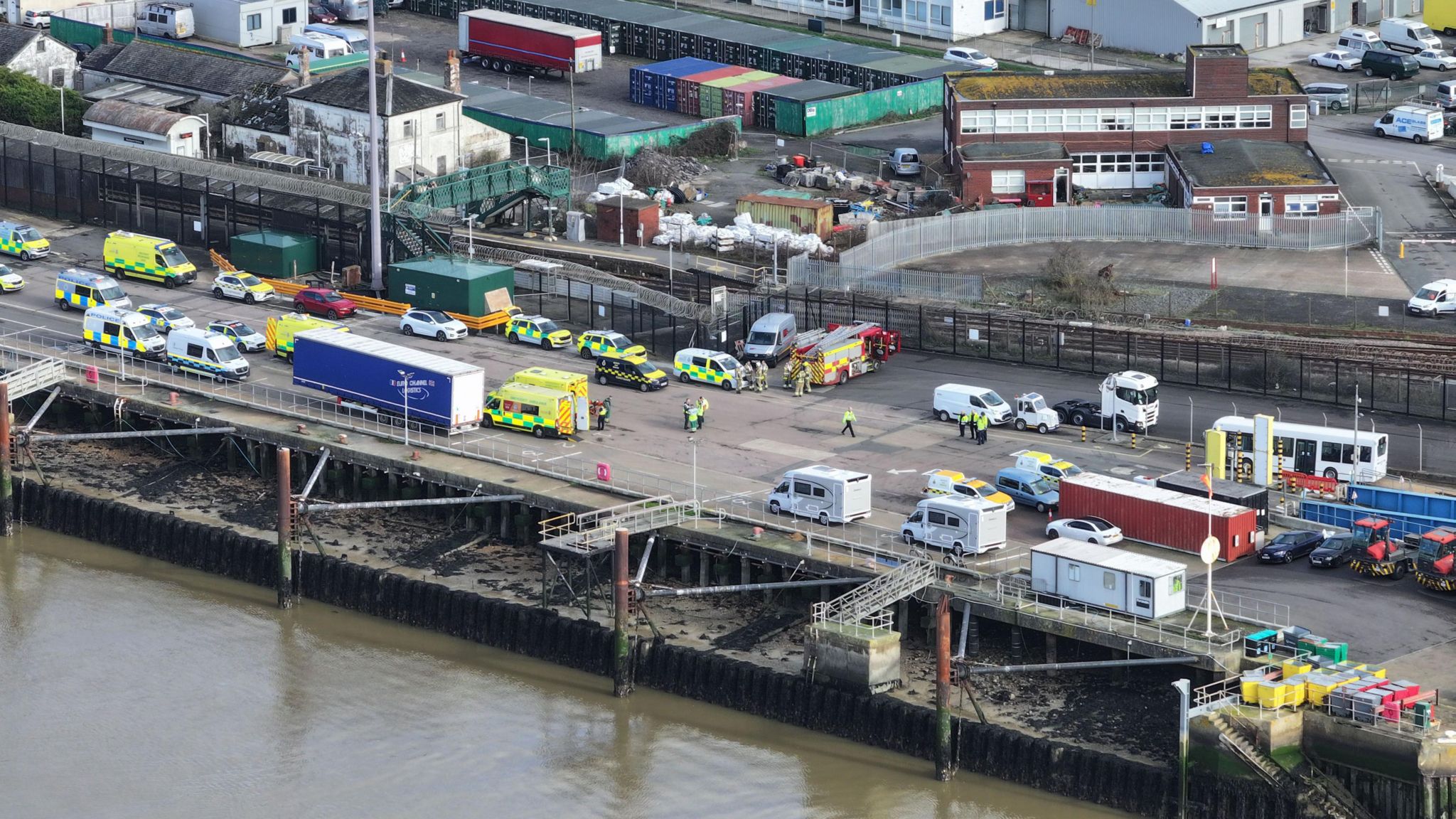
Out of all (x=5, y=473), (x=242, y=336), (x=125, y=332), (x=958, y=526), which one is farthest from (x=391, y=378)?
(x=958, y=526)

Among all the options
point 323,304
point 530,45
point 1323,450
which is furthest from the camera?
point 530,45

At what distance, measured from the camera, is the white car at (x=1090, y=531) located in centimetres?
7300

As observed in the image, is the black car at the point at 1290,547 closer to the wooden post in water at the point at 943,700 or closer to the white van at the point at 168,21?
the wooden post in water at the point at 943,700

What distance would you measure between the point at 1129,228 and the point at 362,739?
167ft

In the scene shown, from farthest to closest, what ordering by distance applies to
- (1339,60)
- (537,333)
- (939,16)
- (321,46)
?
(939,16), (1339,60), (321,46), (537,333)

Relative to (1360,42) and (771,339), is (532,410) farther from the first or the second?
(1360,42)

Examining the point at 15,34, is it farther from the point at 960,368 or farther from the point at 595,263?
the point at 960,368

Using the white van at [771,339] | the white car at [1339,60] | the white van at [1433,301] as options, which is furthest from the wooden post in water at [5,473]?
the white car at [1339,60]

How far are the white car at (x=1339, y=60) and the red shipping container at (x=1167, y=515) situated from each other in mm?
67247

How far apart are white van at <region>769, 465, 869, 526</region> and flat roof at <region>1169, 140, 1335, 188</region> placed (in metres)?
39.3

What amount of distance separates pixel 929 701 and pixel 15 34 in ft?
257

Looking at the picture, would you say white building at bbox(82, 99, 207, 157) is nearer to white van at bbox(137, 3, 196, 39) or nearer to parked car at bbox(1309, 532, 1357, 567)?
white van at bbox(137, 3, 196, 39)

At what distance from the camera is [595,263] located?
104 m

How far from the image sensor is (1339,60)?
446 feet
